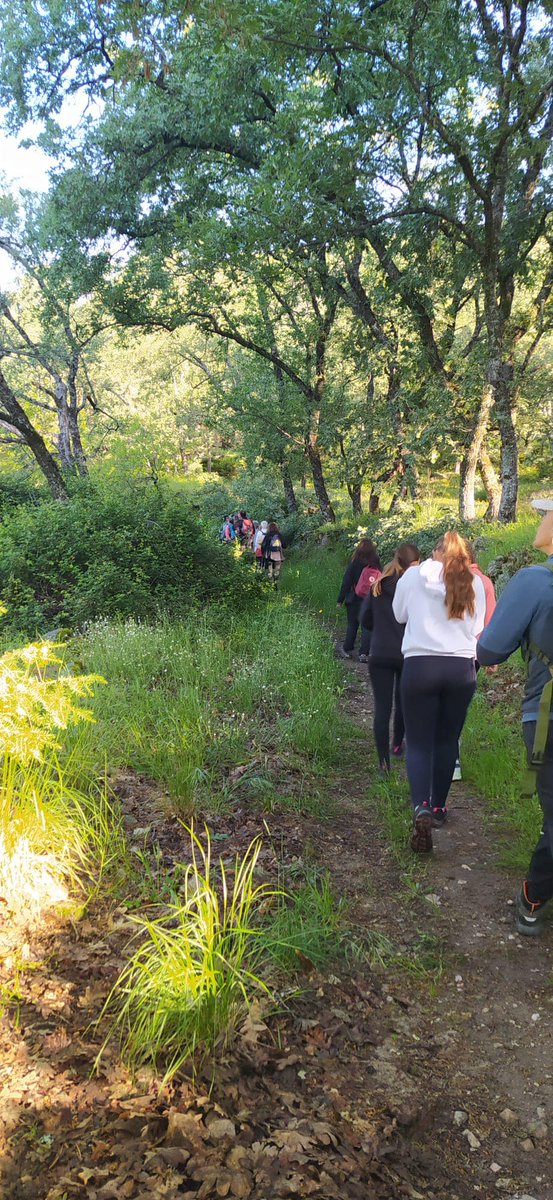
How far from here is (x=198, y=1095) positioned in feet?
8.06

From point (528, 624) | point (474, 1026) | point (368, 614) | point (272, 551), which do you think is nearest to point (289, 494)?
point (272, 551)

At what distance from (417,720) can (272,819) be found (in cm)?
122

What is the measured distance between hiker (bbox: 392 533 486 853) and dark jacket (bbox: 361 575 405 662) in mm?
1222

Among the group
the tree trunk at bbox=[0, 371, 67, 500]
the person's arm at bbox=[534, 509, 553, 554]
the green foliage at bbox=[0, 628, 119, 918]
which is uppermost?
the tree trunk at bbox=[0, 371, 67, 500]

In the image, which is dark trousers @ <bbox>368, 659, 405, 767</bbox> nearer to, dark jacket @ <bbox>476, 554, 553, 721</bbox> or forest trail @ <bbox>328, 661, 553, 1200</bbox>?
forest trail @ <bbox>328, 661, 553, 1200</bbox>

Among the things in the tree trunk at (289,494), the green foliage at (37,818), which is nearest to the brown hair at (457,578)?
the green foliage at (37,818)

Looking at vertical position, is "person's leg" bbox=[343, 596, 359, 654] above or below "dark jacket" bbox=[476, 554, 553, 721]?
Result: below

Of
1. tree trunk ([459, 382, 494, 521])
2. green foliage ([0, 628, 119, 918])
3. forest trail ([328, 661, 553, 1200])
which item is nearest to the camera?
forest trail ([328, 661, 553, 1200])

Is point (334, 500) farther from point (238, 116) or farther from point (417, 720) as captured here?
point (417, 720)

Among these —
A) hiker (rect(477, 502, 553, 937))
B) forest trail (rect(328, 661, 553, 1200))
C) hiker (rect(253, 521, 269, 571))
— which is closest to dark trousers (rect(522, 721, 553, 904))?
hiker (rect(477, 502, 553, 937))

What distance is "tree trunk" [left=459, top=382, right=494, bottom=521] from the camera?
42.0ft

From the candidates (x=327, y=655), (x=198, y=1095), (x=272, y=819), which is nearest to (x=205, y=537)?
(x=327, y=655)

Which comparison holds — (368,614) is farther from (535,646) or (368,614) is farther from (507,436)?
(507,436)

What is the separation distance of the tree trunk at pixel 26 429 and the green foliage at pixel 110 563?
1.75 meters
